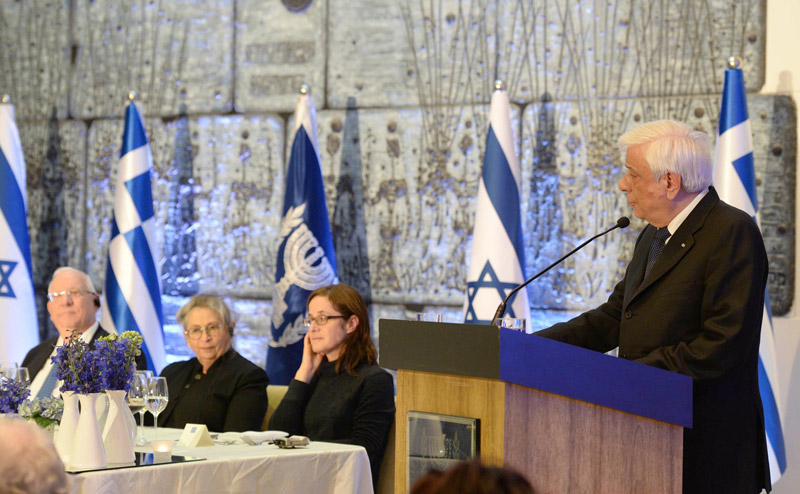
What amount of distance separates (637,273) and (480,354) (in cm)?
83

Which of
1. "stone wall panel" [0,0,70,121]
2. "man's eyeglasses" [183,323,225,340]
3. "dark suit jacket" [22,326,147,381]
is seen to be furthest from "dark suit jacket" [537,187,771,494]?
"stone wall panel" [0,0,70,121]

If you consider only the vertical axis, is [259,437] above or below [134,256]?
below

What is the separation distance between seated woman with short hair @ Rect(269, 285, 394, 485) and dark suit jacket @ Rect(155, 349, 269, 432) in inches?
6.7

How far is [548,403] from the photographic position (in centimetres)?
217

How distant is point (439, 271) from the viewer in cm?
530

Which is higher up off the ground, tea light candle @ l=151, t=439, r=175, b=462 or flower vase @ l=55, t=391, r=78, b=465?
flower vase @ l=55, t=391, r=78, b=465

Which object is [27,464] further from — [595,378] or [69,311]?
[69,311]

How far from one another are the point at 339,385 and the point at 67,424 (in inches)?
46.6

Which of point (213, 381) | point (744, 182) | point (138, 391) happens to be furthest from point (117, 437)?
point (744, 182)

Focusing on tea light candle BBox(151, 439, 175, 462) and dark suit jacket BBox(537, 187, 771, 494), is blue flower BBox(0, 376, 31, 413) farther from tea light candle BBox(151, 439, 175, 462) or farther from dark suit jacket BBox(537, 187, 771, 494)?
dark suit jacket BBox(537, 187, 771, 494)

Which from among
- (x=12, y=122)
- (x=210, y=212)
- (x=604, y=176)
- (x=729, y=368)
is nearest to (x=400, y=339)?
(x=729, y=368)

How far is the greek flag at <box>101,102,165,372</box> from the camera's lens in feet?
17.7

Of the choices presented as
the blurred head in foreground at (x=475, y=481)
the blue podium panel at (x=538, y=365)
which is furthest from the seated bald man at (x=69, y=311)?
the blurred head in foreground at (x=475, y=481)

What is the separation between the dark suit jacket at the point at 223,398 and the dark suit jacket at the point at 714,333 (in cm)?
196
